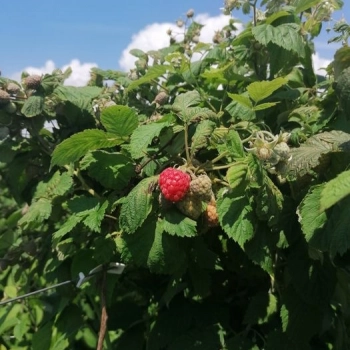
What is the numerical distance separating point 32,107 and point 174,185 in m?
0.80

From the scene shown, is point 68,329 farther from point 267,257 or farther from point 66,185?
point 267,257

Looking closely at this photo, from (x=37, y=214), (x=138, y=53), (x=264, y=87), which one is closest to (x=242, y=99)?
(x=264, y=87)

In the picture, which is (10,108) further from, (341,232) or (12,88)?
Answer: (341,232)

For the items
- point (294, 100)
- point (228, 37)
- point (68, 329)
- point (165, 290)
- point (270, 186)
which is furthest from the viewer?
point (228, 37)

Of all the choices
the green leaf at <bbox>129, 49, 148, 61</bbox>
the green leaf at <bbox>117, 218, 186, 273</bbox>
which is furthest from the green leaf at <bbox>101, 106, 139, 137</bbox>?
the green leaf at <bbox>129, 49, 148, 61</bbox>

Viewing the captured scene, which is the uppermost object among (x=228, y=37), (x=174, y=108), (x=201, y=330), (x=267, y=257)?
(x=228, y=37)

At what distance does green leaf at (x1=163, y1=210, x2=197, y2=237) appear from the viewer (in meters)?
1.28

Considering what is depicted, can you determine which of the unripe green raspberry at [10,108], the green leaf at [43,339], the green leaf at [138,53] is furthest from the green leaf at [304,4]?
the green leaf at [43,339]

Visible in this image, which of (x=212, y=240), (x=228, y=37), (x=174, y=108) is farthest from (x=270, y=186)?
A: (x=228, y=37)

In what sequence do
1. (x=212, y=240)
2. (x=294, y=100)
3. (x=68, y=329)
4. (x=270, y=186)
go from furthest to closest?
(x=68, y=329) → (x=294, y=100) → (x=212, y=240) → (x=270, y=186)

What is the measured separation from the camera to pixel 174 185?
3.98 ft

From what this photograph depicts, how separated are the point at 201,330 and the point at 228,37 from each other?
3.51 feet

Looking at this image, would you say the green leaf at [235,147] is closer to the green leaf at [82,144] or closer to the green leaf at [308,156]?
the green leaf at [308,156]

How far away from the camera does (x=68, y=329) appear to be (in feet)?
6.81
